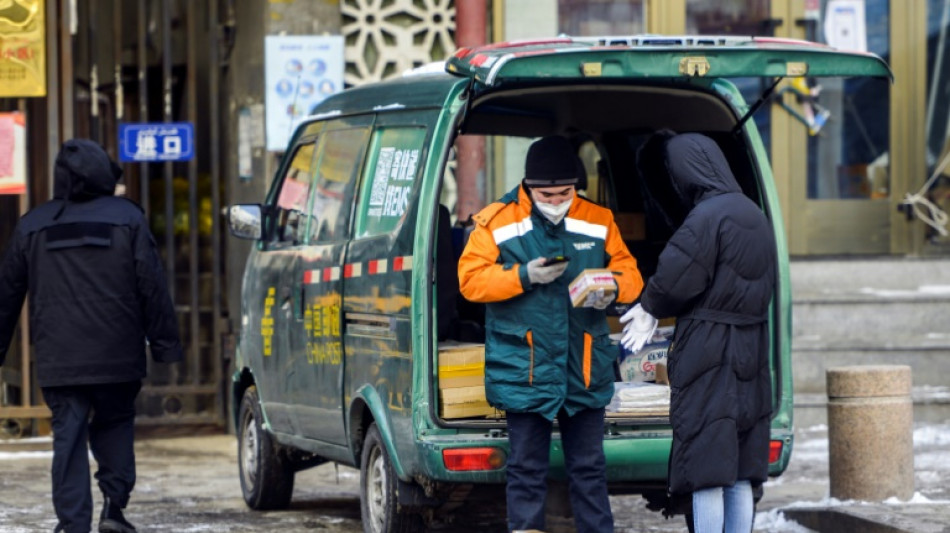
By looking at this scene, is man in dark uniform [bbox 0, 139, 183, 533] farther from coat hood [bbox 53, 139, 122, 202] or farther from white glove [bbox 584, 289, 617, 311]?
white glove [bbox 584, 289, 617, 311]

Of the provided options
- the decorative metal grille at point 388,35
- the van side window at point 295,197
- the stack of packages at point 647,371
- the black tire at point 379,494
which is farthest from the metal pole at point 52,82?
the stack of packages at point 647,371

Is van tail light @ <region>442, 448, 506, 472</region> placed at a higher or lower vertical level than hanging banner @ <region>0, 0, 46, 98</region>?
lower

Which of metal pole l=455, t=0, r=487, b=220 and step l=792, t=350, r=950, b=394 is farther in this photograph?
step l=792, t=350, r=950, b=394

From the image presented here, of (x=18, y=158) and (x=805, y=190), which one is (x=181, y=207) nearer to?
(x=18, y=158)

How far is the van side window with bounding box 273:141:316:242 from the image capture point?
9.01 meters

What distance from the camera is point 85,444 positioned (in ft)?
26.8

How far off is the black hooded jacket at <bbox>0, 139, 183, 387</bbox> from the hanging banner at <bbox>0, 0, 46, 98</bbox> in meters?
4.33

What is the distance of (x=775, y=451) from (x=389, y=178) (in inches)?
78.0

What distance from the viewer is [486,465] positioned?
723 centimetres

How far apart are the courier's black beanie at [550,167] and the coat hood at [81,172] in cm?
219

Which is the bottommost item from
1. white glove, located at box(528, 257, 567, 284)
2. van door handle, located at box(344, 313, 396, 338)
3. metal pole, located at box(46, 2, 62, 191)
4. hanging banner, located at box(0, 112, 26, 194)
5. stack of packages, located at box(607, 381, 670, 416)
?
stack of packages, located at box(607, 381, 670, 416)

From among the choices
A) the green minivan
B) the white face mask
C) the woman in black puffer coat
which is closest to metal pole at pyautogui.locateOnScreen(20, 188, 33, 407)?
the green minivan

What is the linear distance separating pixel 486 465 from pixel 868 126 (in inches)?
274

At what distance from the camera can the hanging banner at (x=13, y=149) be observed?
12.4 m
